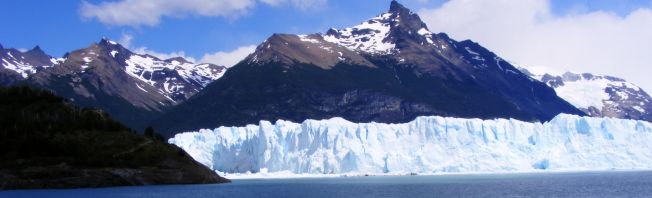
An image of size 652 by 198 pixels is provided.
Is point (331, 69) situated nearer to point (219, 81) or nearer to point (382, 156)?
point (219, 81)

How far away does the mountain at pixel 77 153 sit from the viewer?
6097 cm

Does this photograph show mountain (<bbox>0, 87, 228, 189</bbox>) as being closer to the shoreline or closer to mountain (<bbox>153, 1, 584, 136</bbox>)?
the shoreline

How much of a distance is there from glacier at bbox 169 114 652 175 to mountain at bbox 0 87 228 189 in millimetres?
22485

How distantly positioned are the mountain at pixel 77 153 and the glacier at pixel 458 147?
22485 millimetres

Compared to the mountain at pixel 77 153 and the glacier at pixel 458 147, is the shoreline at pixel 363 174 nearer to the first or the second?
the glacier at pixel 458 147

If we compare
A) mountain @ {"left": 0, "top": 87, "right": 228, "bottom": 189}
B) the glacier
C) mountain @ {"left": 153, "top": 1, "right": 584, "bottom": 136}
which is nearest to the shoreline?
the glacier

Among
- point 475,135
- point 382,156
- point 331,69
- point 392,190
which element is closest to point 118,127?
point 392,190

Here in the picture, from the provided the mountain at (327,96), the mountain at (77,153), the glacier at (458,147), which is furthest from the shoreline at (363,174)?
the mountain at (327,96)

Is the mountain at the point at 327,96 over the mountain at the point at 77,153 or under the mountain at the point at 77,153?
over

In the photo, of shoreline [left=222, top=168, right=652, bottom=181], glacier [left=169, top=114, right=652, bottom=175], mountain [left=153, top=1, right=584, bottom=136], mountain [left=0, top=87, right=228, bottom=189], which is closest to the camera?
mountain [left=0, top=87, right=228, bottom=189]

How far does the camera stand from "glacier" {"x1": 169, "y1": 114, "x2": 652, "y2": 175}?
299ft

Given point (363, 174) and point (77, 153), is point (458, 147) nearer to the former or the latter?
point (363, 174)

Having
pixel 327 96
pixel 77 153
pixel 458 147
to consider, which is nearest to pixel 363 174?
pixel 458 147

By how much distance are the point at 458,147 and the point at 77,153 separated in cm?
4476
